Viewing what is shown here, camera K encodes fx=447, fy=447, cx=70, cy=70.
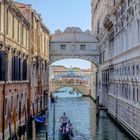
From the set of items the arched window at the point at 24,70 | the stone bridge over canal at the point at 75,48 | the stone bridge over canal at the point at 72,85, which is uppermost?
the stone bridge over canal at the point at 75,48

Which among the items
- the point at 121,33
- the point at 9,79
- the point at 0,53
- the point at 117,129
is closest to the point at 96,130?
the point at 117,129

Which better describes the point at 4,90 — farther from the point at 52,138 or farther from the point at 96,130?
the point at 96,130

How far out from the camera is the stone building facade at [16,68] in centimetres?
1777

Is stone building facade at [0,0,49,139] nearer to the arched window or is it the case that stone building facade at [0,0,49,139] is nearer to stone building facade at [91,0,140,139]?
the arched window

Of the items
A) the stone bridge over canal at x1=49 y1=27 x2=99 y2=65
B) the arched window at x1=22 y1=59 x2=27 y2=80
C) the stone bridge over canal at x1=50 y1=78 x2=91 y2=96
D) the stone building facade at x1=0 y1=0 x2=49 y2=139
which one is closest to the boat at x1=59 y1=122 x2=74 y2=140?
the stone building facade at x1=0 y1=0 x2=49 y2=139

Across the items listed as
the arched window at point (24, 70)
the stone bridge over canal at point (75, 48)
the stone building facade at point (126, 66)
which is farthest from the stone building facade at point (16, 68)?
the stone bridge over canal at point (75, 48)

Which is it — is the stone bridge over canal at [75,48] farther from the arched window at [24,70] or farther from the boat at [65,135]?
the boat at [65,135]

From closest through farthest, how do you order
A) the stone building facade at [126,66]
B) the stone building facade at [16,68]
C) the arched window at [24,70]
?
1. the stone building facade at [16,68]
2. the stone building facade at [126,66]
3. the arched window at [24,70]

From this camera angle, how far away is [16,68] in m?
20.8

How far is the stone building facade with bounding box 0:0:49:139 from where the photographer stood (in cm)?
1777

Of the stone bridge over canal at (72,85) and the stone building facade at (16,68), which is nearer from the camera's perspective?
the stone building facade at (16,68)

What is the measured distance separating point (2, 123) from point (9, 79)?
243cm

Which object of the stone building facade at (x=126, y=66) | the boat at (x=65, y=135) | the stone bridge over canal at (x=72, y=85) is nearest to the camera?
the stone building facade at (x=126, y=66)

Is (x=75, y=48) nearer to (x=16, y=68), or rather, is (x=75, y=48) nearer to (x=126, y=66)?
(x=126, y=66)
